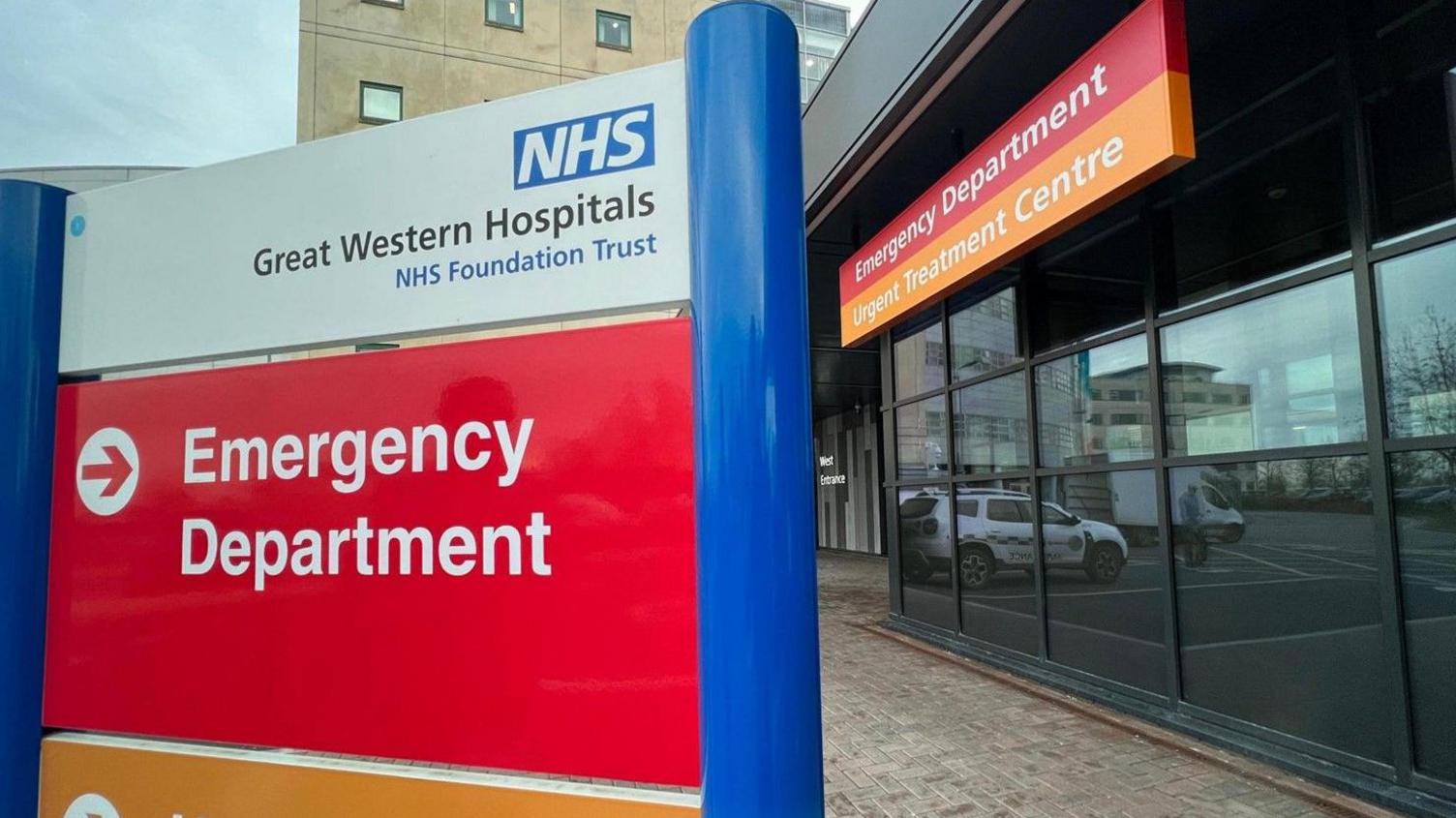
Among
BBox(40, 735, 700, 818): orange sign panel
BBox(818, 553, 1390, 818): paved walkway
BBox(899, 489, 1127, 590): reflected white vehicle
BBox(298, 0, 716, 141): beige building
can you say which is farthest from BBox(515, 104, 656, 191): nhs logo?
BBox(298, 0, 716, 141): beige building

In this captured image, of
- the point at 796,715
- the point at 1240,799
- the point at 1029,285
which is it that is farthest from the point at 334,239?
the point at 1029,285

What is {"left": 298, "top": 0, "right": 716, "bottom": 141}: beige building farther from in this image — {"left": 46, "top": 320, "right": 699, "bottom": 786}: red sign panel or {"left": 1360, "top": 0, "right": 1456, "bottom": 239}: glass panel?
{"left": 46, "top": 320, "right": 699, "bottom": 786}: red sign panel

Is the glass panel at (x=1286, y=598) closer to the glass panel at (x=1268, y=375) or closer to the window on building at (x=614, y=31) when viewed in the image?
the glass panel at (x=1268, y=375)

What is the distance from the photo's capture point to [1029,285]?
700cm

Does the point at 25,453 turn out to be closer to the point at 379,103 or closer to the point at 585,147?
the point at 585,147

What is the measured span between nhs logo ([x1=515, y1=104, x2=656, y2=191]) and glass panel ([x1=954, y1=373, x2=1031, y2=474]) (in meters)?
6.27

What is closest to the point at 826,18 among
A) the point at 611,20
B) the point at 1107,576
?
the point at 611,20

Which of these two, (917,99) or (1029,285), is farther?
(1029,285)

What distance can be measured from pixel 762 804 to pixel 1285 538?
4674 mm

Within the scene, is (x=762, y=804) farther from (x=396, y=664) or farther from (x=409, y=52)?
(x=409, y=52)

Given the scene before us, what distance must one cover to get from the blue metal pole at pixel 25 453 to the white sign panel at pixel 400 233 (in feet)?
0.14

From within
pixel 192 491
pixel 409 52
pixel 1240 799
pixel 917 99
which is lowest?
pixel 1240 799

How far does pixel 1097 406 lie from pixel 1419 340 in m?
2.36

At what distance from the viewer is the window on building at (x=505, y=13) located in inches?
685
